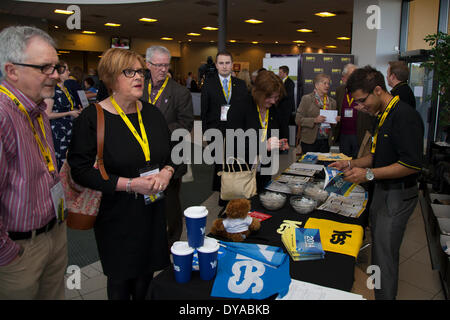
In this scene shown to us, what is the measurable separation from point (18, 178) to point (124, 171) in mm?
513

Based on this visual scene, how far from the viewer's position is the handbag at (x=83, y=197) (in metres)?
1.67

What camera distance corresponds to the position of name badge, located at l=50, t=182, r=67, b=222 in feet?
4.74

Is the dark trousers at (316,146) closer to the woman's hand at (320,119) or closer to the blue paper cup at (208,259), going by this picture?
the woman's hand at (320,119)

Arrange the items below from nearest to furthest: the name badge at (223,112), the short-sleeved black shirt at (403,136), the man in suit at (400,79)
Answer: the short-sleeved black shirt at (403,136) → the man in suit at (400,79) → the name badge at (223,112)

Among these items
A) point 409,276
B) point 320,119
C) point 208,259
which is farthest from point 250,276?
point 320,119

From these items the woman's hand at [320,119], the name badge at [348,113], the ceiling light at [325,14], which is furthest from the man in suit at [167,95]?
the ceiling light at [325,14]

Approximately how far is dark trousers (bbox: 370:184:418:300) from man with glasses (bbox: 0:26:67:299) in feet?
6.02

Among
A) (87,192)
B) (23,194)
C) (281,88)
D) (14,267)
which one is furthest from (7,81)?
(281,88)

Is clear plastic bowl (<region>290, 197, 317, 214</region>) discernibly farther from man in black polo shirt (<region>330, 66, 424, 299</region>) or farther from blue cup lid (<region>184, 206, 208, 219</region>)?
blue cup lid (<region>184, 206, 208, 219</region>)

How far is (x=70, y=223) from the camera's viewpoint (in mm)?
1685

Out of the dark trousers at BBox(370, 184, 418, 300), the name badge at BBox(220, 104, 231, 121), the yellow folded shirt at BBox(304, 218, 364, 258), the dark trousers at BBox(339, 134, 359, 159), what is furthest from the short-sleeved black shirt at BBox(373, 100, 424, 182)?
the dark trousers at BBox(339, 134, 359, 159)

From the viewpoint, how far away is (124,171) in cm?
173

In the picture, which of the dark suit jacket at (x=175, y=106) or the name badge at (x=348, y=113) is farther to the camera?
the name badge at (x=348, y=113)

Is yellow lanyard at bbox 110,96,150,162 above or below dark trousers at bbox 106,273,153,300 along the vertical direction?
above
